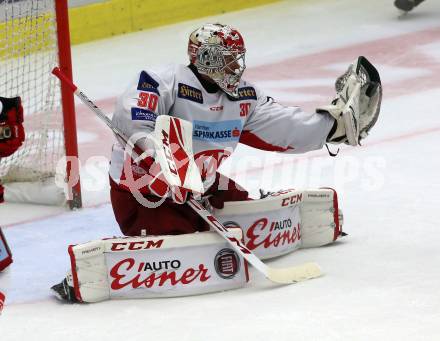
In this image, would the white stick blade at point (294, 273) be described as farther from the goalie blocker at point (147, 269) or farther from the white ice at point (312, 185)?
the goalie blocker at point (147, 269)

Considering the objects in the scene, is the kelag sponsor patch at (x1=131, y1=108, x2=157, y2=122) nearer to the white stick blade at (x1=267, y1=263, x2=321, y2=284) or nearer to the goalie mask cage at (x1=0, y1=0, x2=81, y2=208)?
the white stick blade at (x1=267, y1=263, x2=321, y2=284)

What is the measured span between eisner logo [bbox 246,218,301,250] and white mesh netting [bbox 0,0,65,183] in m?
1.19

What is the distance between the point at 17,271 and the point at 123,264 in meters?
0.55

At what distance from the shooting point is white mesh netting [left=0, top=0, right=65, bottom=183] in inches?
189

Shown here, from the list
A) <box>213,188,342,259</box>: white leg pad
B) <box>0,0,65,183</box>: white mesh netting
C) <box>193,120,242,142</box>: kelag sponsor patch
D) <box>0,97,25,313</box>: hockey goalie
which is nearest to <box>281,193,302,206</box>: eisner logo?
<box>213,188,342,259</box>: white leg pad

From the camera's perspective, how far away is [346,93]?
12.8ft

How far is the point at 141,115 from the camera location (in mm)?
3574

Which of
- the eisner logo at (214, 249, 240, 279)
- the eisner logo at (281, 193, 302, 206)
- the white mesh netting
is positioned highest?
the white mesh netting

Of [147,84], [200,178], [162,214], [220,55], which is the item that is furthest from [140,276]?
[220,55]

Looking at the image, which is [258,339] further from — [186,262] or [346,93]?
[346,93]

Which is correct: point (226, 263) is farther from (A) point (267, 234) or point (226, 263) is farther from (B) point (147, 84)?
(B) point (147, 84)

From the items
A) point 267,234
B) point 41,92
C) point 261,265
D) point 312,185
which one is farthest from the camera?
point 41,92

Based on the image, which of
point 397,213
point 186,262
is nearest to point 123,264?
point 186,262

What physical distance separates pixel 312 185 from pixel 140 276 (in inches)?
57.8
